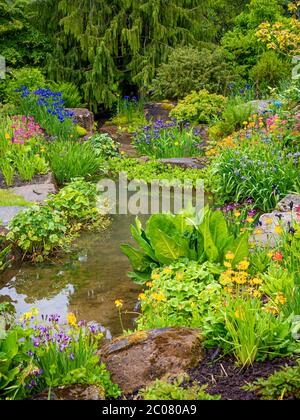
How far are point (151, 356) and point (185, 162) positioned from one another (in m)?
6.58

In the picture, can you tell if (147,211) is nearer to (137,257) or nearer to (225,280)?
(137,257)

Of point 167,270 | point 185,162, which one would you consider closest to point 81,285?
point 167,270

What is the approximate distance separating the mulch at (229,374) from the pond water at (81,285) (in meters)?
1.46

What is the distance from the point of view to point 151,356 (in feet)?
11.6

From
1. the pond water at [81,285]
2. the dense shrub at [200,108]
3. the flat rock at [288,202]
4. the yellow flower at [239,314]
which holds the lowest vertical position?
the pond water at [81,285]

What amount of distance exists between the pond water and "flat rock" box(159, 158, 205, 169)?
3153mm

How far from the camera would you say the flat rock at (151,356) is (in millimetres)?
3439

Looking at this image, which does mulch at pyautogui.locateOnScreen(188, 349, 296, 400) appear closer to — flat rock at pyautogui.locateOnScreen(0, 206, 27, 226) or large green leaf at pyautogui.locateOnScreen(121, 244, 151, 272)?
large green leaf at pyautogui.locateOnScreen(121, 244, 151, 272)

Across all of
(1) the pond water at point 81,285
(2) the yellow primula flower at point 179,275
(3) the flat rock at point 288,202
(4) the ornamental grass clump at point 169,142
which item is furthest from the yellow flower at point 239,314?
(4) the ornamental grass clump at point 169,142

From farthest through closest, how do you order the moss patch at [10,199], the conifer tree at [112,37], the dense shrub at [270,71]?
1. the conifer tree at [112,37]
2. the dense shrub at [270,71]
3. the moss patch at [10,199]

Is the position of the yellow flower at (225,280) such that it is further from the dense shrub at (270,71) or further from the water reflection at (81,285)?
the dense shrub at (270,71)

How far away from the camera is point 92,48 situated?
1434cm

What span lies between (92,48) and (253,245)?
1044 cm

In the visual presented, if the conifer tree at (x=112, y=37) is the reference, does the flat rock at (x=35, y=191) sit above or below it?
below
